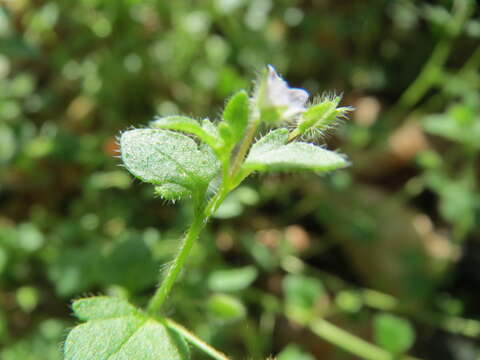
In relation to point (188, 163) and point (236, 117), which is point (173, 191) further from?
point (236, 117)

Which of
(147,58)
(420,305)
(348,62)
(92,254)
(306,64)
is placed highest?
(348,62)

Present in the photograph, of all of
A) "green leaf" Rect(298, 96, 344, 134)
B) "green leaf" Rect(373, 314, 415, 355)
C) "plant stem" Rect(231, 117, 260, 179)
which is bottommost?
"plant stem" Rect(231, 117, 260, 179)

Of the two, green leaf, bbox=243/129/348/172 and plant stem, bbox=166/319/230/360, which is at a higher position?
green leaf, bbox=243/129/348/172

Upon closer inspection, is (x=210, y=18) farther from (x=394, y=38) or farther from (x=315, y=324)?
(x=315, y=324)

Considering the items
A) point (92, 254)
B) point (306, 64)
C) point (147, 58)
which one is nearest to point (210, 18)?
point (147, 58)

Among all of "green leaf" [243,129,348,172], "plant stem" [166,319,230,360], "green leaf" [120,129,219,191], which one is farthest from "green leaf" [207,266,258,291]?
"green leaf" [243,129,348,172]

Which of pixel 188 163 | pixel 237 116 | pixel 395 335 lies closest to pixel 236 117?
pixel 237 116

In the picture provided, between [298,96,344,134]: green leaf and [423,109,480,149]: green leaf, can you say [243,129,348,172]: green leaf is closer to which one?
[298,96,344,134]: green leaf

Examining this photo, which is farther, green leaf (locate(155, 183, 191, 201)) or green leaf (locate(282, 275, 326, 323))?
green leaf (locate(282, 275, 326, 323))
